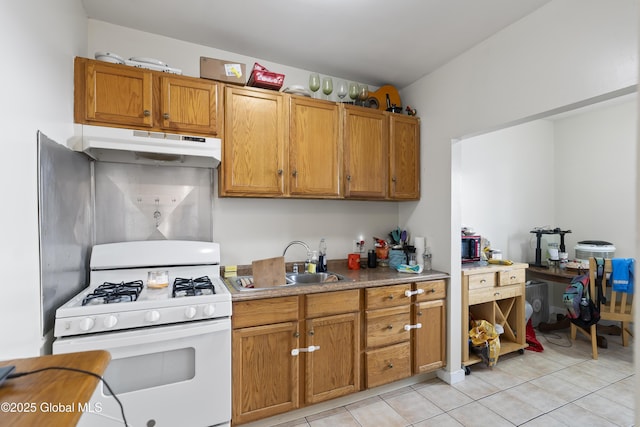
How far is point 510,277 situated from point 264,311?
2.43 meters

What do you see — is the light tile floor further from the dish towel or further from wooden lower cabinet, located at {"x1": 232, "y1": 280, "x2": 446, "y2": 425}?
the dish towel

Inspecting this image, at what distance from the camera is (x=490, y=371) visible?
2.70 metres

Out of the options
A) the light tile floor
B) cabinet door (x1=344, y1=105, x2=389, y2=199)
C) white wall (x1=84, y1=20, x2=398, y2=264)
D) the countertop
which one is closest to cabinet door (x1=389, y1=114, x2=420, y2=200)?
cabinet door (x1=344, y1=105, x2=389, y2=199)

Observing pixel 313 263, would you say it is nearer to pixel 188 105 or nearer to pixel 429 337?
pixel 429 337

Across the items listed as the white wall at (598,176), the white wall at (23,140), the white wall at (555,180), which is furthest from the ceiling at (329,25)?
the white wall at (598,176)

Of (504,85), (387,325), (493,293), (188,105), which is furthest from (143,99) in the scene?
(493,293)

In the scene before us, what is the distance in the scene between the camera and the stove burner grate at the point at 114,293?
5.11 feet

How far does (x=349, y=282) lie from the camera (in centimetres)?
216

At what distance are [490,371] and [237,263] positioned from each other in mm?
2430

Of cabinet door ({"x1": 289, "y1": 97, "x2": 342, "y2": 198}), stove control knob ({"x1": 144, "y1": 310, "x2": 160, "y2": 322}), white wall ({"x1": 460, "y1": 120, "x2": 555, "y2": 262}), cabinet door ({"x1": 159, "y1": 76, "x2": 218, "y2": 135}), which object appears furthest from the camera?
white wall ({"x1": 460, "y1": 120, "x2": 555, "y2": 262})

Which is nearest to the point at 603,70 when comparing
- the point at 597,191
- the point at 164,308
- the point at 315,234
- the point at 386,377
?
the point at 315,234

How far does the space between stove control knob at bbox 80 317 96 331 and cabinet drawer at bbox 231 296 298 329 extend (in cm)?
69

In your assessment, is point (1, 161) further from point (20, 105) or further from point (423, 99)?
point (423, 99)

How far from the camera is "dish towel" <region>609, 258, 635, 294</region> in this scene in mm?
2865
